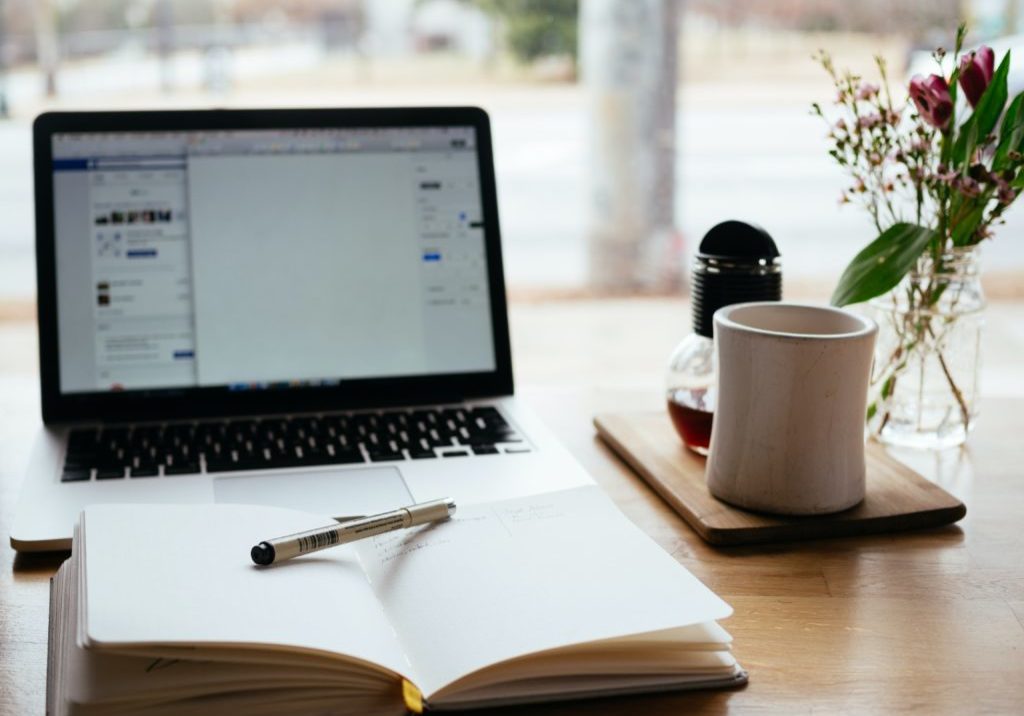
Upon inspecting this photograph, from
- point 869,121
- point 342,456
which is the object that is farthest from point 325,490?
point 869,121

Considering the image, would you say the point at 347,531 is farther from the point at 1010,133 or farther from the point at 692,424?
the point at 1010,133

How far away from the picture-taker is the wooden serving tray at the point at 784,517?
2.68 feet

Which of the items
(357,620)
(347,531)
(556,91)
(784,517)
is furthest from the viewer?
(556,91)

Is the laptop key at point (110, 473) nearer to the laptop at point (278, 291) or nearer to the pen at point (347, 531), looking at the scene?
the laptop at point (278, 291)

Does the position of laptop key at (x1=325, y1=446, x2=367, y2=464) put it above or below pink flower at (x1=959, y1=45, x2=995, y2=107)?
below

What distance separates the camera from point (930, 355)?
994 millimetres

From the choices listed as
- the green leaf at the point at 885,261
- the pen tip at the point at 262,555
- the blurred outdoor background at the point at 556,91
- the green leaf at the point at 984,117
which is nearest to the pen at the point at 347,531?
the pen tip at the point at 262,555

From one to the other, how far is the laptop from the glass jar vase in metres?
0.31

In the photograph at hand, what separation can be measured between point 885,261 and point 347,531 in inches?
20.0

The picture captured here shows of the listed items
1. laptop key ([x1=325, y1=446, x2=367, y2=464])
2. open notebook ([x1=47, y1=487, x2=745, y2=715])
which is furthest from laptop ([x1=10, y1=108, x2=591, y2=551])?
open notebook ([x1=47, y1=487, x2=745, y2=715])

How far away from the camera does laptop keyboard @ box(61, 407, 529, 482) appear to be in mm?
924

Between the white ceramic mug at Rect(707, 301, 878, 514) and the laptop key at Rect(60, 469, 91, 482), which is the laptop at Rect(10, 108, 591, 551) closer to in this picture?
the laptop key at Rect(60, 469, 91, 482)

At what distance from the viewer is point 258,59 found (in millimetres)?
4781

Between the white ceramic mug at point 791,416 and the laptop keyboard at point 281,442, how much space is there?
0.21m
